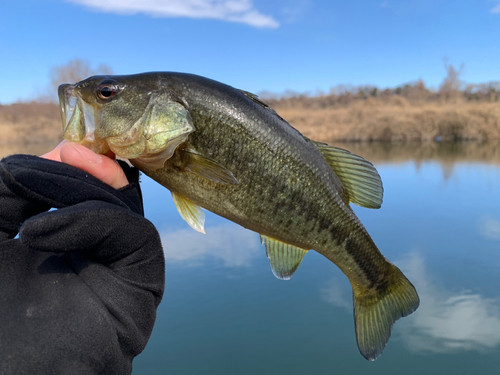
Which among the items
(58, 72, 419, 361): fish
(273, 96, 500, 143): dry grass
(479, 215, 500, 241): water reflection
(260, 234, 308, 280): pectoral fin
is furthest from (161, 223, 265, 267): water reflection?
(273, 96, 500, 143): dry grass

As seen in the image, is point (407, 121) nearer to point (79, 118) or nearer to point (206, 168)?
point (206, 168)

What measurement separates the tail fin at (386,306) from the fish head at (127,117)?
5.30 feet

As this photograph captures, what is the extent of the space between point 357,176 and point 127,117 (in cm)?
137

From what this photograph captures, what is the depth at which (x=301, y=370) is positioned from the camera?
7.02 m

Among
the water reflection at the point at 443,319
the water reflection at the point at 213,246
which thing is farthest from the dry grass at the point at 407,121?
the water reflection at the point at 443,319

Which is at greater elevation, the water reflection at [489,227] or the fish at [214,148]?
the fish at [214,148]

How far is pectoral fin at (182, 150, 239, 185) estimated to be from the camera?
67.7 inches

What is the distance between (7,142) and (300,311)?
34.1 meters

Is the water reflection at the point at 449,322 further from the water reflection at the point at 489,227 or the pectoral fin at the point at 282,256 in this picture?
the pectoral fin at the point at 282,256

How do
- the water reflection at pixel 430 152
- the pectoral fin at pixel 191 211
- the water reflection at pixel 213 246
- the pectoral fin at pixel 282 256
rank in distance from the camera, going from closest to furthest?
1. the pectoral fin at pixel 191 211
2. the pectoral fin at pixel 282 256
3. the water reflection at pixel 213 246
4. the water reflection at pixel 430 152

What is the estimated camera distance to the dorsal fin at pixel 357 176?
211 centimetres

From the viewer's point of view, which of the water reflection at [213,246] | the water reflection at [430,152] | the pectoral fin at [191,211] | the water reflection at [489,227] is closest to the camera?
the pectoral fin at [191,211]

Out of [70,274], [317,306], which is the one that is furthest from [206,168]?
[317,306]

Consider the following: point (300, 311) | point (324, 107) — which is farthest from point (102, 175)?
point (324, 107)
